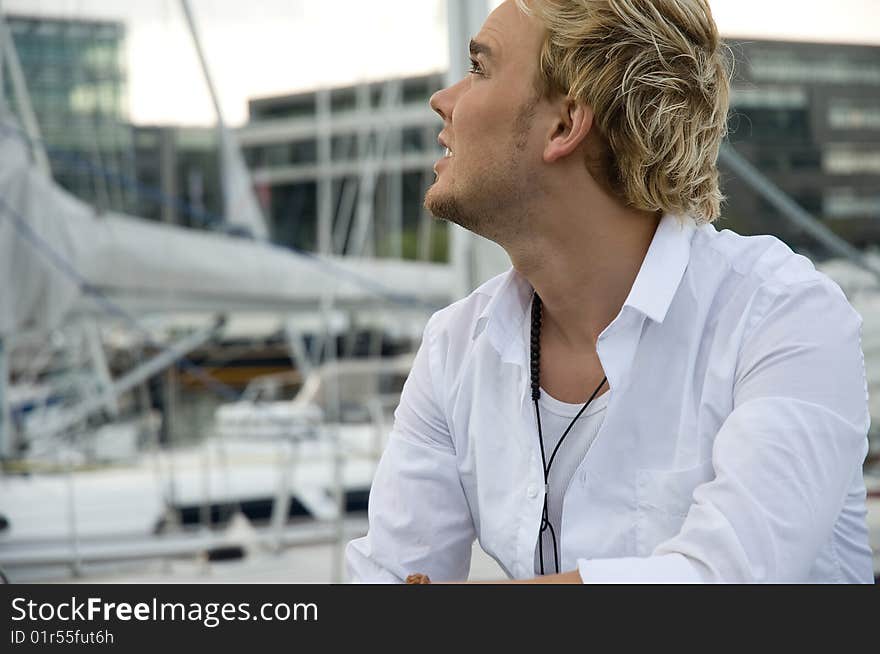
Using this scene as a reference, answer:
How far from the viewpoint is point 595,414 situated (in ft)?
4.91

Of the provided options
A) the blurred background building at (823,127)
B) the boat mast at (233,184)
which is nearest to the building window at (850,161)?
the blurred background building at (823,127)

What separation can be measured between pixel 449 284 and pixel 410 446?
4674 millimetres

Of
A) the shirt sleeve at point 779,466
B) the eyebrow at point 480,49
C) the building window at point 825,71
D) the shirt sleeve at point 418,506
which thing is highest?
the eyebrow at point 480,49

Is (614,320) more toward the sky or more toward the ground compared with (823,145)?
more toward the sky

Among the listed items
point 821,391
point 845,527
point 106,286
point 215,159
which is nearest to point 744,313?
point 821,391

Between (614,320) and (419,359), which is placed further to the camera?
(419,359)

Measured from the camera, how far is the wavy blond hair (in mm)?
1506

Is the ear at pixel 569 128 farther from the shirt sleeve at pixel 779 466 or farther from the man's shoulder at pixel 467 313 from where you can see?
the shirt sleeve at pixel 779 466

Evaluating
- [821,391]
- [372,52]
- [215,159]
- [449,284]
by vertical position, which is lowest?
[449,284]

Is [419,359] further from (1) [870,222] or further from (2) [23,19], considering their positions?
(2) [23,19]

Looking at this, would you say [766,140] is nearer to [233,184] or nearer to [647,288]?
[233,184]

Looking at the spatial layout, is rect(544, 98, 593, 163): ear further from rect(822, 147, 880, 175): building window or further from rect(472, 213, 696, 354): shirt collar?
rect(822, 147, 880, 175): building window

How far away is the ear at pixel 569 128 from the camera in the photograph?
153 cm

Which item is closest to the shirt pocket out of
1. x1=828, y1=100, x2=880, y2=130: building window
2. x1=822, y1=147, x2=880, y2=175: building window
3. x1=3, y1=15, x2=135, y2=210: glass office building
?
x1=822, y1=147, x2=880, y2=175: building window
